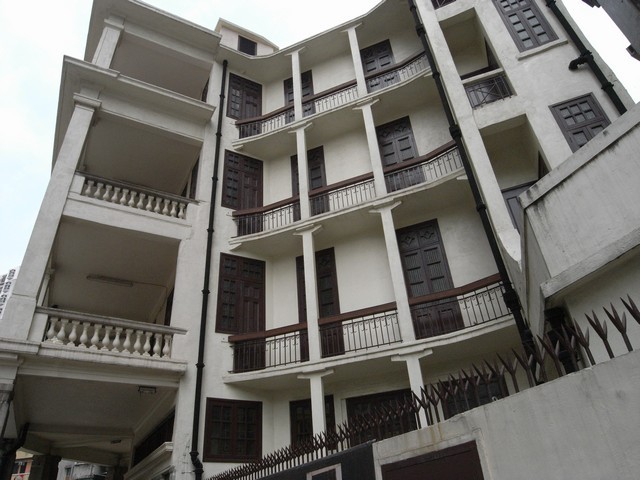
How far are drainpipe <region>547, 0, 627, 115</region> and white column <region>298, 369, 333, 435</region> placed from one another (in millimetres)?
8605

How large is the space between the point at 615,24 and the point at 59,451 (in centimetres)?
1888

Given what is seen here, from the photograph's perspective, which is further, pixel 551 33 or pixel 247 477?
pixel 551 33

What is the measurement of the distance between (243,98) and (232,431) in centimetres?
1175

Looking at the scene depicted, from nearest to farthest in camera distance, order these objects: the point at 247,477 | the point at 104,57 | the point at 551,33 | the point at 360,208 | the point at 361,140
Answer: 1. the point at 247,477
2. the point at 551,33
3. the point at 360,208
4. the point at 104,57
5. the point at 361,140

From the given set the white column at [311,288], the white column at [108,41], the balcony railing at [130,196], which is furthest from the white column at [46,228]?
the white column at [311,288]

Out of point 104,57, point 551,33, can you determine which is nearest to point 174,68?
point 104,57

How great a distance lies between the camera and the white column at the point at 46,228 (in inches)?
364

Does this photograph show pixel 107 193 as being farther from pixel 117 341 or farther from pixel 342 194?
pixel 342 194

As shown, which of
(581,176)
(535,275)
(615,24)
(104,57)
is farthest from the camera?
(104,57)

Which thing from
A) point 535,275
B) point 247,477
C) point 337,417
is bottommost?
point 247,477

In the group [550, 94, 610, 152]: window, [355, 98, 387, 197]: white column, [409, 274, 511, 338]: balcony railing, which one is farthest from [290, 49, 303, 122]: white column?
[550, 94, 610, 152]: window

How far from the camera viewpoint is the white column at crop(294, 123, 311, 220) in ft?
43.3

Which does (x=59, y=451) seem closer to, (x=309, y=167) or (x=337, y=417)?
(x=337, y=417)

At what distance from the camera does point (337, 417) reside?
11133mm
